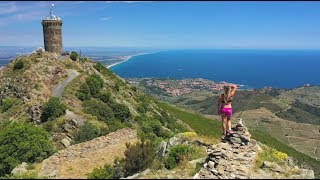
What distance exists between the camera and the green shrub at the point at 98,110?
48.9 meters

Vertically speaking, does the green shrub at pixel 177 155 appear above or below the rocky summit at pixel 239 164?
below

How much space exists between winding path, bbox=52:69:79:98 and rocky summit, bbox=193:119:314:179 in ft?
129

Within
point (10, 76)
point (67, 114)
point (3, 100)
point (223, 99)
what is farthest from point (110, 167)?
point (10, 76)

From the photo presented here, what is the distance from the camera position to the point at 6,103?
5238cm

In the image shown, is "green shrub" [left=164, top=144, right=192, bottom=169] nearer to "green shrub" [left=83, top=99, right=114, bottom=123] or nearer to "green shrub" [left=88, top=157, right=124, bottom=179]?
"green shrub" [left=88, top=157, right=124, bottom=179]

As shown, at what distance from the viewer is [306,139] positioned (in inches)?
→ 6673

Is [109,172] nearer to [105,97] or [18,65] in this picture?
[105,97]

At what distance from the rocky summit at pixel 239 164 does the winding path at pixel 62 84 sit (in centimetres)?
3921

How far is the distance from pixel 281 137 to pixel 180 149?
160009mm

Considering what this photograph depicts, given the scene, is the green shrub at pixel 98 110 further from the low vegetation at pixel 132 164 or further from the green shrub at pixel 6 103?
the low vegetation at pixel 132 164

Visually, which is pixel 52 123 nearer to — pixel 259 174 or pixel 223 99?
pixel 223 99

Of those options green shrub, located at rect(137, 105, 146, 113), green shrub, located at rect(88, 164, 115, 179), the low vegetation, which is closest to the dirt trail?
green shrub, located at rect(88, 164, 115, 179)

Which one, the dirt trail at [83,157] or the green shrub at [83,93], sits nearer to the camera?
the dirt trail at [83,157]

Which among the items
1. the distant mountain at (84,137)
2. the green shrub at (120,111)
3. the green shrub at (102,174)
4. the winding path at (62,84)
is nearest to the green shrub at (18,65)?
the distant mountain at (84,137)
